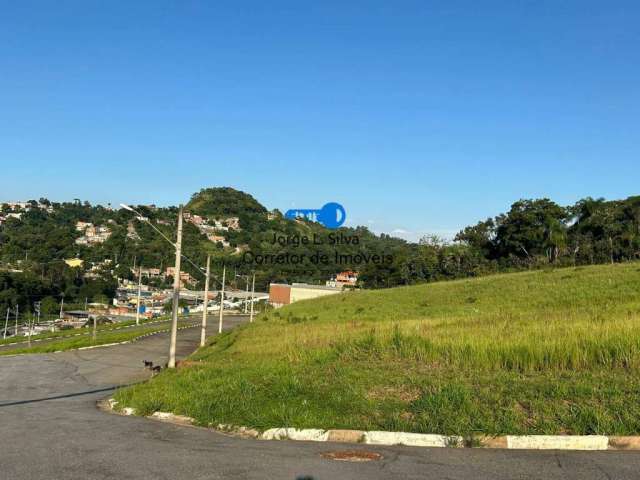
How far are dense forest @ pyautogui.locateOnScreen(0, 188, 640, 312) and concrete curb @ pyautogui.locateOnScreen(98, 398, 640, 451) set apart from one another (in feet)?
40.2

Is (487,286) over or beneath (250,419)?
over

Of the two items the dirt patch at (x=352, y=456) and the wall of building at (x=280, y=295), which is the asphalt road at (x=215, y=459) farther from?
the wall of building at (x=280, y=295)

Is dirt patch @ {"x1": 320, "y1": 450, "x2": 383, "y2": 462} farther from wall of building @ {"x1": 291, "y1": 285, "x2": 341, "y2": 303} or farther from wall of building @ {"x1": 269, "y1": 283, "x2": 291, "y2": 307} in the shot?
wall of building @ {"x1": 269, "y1": 283, "x2": 291, "y2": 307}

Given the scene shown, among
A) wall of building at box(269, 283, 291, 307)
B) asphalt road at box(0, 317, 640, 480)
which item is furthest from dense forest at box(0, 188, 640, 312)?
asphalt road at box(0, 317, 640, 480)

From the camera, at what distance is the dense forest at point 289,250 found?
76.3 meters

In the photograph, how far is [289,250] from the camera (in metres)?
130

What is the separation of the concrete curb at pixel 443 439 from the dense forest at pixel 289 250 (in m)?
12.3

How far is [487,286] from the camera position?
50.2 meters

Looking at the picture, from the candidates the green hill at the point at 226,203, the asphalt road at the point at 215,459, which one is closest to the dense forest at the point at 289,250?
the green hill at the point at 226,203

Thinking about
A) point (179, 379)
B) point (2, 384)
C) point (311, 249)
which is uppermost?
point (311, 249)

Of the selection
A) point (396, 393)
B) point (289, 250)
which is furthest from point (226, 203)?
point (396, 393)

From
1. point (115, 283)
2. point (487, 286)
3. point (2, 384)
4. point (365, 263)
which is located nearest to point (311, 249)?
point (365, 263)

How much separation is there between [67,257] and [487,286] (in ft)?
492

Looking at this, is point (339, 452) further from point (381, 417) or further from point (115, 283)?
point (115, 283)
